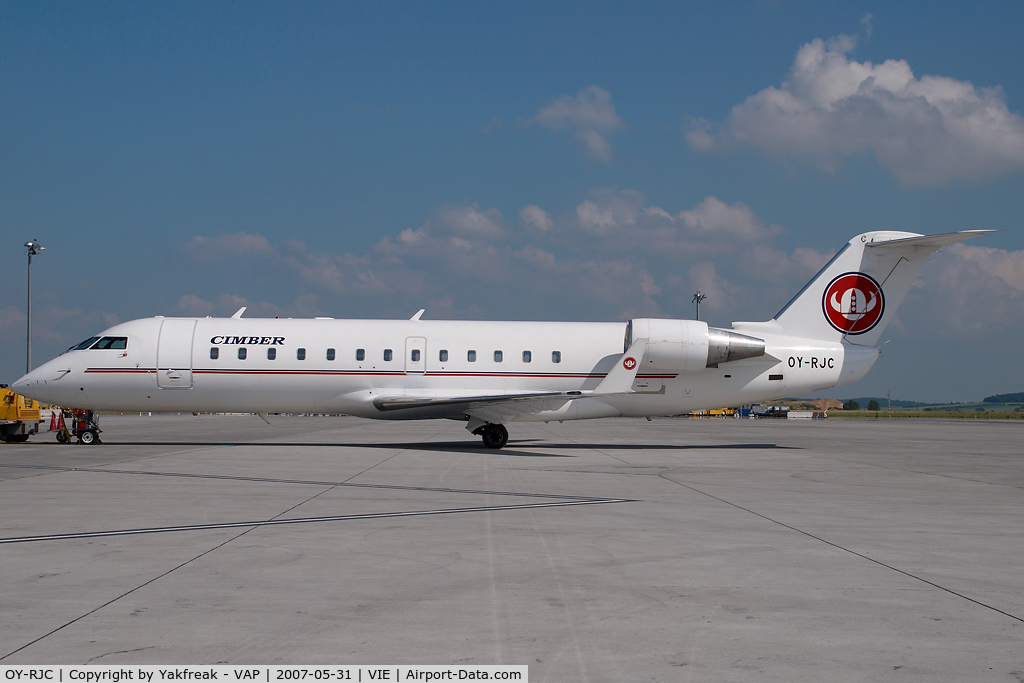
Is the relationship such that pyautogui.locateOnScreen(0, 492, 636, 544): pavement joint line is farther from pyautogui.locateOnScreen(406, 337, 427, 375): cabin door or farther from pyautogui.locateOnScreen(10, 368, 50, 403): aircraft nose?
pyautogui.locateOnScreen(10, 368, 50, 403): aircraft nose

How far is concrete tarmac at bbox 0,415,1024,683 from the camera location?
457 cm

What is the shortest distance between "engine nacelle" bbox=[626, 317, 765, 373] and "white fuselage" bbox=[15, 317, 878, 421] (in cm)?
42

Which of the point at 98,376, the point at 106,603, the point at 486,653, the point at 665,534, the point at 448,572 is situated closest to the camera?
the point at 486,653

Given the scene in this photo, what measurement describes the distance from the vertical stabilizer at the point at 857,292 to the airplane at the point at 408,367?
222mm

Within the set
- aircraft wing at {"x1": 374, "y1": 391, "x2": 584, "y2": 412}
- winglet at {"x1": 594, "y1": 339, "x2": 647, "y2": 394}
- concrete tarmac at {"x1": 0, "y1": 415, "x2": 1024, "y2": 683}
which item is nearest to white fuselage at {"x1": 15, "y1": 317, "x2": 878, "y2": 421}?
aircraft wing at {"x1": 374, "y1": 391, "x2": 584, "y2": 412}

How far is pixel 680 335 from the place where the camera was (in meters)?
21.5

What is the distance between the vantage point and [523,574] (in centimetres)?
656

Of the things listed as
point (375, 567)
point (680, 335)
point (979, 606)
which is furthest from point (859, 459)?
point (375, 567)

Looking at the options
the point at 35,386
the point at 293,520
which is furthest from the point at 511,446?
the point at 293,520

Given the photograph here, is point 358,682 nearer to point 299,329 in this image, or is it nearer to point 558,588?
point 558,588

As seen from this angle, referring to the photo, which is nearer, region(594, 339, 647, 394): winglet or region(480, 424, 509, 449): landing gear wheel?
region(594, 339, 647, 394): winglet

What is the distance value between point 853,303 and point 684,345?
5.64 m

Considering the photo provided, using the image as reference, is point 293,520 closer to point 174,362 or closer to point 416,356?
point 416,356

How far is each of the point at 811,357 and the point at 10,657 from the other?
21.8 meters
